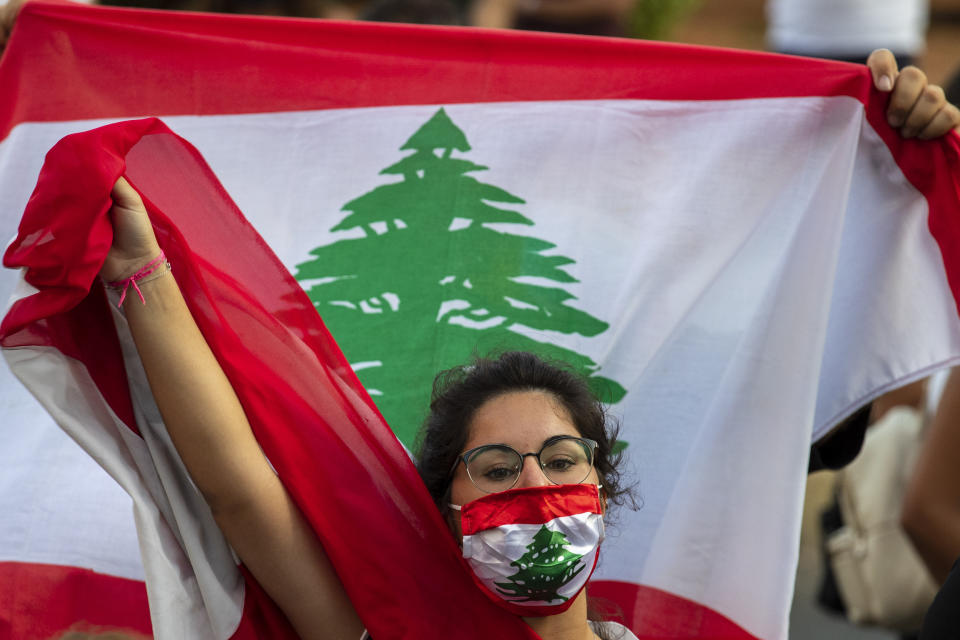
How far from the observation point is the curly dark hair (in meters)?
2.37

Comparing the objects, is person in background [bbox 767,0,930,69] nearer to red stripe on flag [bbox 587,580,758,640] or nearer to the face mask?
red stripe on flag [bbox 587,580,758,640]

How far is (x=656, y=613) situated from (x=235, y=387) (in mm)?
1161

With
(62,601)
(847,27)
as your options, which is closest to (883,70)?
(62,601)

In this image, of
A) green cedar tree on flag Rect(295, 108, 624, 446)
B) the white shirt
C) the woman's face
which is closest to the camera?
the woman's face

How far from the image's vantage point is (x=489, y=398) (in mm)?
2377

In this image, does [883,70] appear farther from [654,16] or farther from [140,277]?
[654,16]

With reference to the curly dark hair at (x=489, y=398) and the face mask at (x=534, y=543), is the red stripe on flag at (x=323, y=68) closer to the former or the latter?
the curly dark hair at (x=489, y=398)

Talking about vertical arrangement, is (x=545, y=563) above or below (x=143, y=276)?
below

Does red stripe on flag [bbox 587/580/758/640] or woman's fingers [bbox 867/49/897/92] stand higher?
woman's fingers [bbox 867/49/897/92]

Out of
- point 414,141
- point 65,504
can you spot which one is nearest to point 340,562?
point 65,504

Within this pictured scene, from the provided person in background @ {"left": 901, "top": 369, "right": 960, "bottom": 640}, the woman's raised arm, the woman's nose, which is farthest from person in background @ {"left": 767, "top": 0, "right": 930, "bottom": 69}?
the woman's raised arm

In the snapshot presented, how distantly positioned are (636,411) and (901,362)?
62 cm

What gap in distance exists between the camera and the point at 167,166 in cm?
231

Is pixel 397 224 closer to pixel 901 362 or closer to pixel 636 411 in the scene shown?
pixel 636 411
